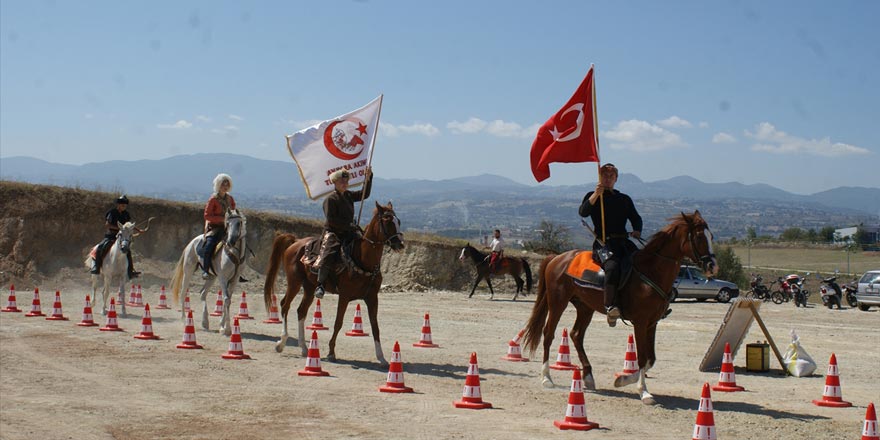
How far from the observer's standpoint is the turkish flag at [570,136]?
13656 mm

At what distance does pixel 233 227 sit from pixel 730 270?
4193cm

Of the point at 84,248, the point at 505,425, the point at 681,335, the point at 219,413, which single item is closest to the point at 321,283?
the point at 219,413

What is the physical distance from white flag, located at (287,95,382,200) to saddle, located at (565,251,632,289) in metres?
5.34

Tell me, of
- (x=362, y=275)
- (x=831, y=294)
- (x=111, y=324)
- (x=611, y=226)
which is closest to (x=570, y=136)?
(x=611, y=226)

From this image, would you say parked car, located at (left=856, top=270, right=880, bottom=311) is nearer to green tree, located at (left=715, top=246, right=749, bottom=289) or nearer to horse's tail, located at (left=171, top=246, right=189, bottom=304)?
green tree, located at (left=715, top=246, right=749, bottom=289)

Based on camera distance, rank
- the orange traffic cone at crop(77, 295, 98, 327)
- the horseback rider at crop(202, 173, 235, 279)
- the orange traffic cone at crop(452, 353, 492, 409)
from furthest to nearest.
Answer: the orange traffic cone at crop(77, 295, 98, 327) → the horseback rider at crop(202, 173, 235, 279) → the orange traffic cone at crop(452, 353, 492, 409)

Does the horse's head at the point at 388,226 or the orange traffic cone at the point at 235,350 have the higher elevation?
the horse's head at the point at 388,226

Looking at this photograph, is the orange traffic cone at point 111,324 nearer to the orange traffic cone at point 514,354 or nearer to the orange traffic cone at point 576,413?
the orange traffic cone at point 514,354

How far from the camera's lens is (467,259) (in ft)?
128

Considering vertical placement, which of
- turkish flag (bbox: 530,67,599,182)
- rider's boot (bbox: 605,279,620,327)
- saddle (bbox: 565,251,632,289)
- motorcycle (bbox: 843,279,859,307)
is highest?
turkish flag (bbox: 530,67,599,182)

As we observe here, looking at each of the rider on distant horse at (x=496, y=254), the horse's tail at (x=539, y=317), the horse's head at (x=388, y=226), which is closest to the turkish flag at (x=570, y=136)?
the horse's tail at (x=539, y=317)

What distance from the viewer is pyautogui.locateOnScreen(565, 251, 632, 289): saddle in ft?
40.4

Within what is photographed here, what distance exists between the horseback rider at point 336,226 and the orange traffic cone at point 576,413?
5771 millimetres

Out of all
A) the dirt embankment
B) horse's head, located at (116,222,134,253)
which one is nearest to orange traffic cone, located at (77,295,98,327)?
horse's head, located at (116,222,134,253)
